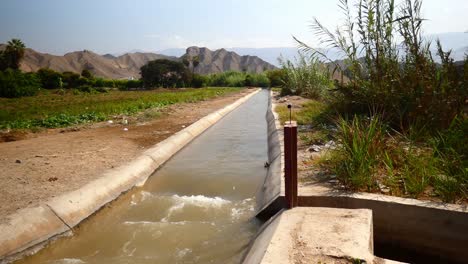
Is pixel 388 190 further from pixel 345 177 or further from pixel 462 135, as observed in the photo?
pixel 462 135

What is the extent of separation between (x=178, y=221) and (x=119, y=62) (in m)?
149

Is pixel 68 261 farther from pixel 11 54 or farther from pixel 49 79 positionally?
pixel 11 54

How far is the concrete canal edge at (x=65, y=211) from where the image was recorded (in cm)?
402

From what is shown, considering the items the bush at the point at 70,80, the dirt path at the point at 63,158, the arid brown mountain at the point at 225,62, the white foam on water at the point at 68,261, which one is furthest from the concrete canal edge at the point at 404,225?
the arid brown mountain at the point at 225,62

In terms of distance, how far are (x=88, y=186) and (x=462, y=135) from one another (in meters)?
5.65

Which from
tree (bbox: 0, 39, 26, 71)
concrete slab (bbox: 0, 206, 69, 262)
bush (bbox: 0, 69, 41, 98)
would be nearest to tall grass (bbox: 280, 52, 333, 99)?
concrete slab (bbox: 0, 206, 69, 262)

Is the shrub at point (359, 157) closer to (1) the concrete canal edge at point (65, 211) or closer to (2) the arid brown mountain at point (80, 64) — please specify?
(1) the concrete canal edge at point (65, 211)

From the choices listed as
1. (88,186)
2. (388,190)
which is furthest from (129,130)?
(388,190)

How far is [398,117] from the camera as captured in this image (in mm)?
6754

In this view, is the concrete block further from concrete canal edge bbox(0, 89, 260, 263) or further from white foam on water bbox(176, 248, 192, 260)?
white foam on water bbox(176, 248, 192, 260)

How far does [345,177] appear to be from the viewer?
4641mm

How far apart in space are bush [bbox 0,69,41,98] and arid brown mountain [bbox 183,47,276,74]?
10604cm

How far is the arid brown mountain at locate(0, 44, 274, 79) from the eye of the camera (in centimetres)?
11194

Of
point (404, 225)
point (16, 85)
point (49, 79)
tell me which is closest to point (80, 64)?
point (49, 79)
